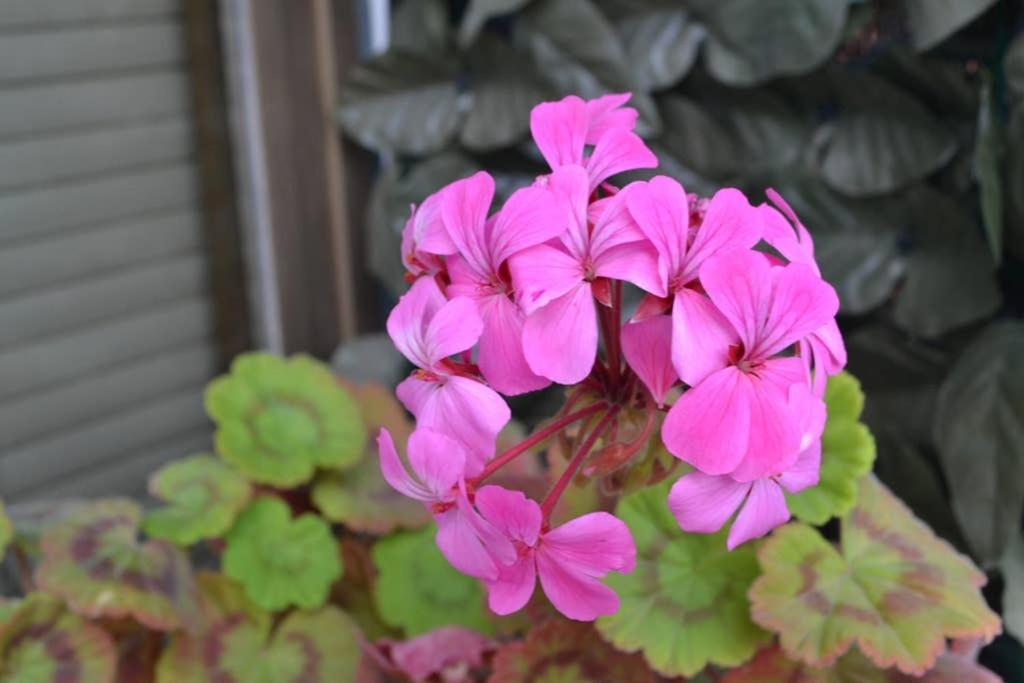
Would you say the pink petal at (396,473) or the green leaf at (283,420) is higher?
the pink petal at (396,473)

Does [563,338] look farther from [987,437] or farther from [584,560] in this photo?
[987,437]

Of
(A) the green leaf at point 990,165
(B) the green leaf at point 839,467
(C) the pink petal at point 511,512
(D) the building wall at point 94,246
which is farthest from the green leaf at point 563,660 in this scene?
(D) the building wall at point 94,246

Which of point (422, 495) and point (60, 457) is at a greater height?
point (422, 495)

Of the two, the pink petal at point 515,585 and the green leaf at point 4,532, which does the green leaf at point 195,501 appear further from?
the pink petal at point 515,585

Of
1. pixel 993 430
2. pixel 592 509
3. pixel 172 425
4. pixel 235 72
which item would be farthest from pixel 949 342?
pixel 172 425

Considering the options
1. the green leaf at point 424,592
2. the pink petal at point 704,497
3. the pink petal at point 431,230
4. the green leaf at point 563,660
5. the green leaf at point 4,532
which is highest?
the pink petal at point 431,230

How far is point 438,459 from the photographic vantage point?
1.55 ft

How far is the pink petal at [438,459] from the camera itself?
1.53ft

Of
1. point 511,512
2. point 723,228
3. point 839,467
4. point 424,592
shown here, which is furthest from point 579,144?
point 424,592

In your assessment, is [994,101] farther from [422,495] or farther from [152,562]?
[152,562]

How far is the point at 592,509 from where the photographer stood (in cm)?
73

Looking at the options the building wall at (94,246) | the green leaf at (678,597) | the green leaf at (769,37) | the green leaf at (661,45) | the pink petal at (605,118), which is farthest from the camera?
the building wall at (94,246)

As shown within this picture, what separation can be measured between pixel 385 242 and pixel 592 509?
0.95 meters

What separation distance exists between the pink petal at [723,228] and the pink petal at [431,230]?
13 centimetres
